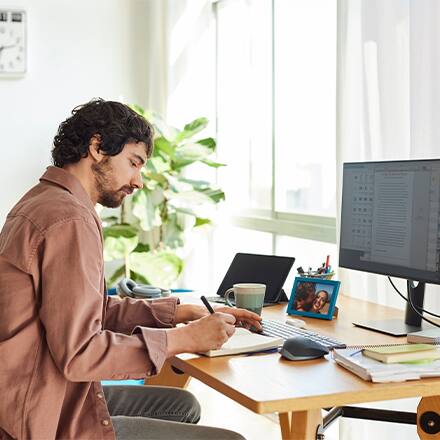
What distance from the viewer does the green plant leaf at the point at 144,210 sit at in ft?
14.0

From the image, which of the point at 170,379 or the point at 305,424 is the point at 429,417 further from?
the point at 170,379

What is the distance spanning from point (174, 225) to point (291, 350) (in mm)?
2694

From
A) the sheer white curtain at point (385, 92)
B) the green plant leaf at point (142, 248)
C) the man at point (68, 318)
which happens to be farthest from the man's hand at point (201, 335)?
the green plant leaf at point (142, 248)

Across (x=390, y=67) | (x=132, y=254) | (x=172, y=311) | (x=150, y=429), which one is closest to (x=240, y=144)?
(x=132, y=254)

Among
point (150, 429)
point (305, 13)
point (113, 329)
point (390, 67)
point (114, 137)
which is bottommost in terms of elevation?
point (150, 429)

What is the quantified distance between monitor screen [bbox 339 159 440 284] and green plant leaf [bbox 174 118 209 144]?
2.00 meters

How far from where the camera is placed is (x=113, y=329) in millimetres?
2109

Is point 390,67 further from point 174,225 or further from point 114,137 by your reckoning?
point 174,225

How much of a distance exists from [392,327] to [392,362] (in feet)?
1.39

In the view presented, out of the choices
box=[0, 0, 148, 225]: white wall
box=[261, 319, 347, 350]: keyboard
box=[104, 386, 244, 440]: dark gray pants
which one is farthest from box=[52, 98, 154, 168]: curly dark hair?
box=[0, 0, 148, 225]: white wall

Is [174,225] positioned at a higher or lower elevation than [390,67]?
lower

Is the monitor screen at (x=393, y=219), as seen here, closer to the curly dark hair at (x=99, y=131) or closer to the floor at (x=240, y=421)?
the curly dark hair at (x=99, y=131)

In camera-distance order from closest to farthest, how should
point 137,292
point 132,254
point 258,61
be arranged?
point 137,292
point 258,61
point 132,254

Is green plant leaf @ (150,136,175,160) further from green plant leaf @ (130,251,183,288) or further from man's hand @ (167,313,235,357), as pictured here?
man's hand @ (167,313,235,357)
